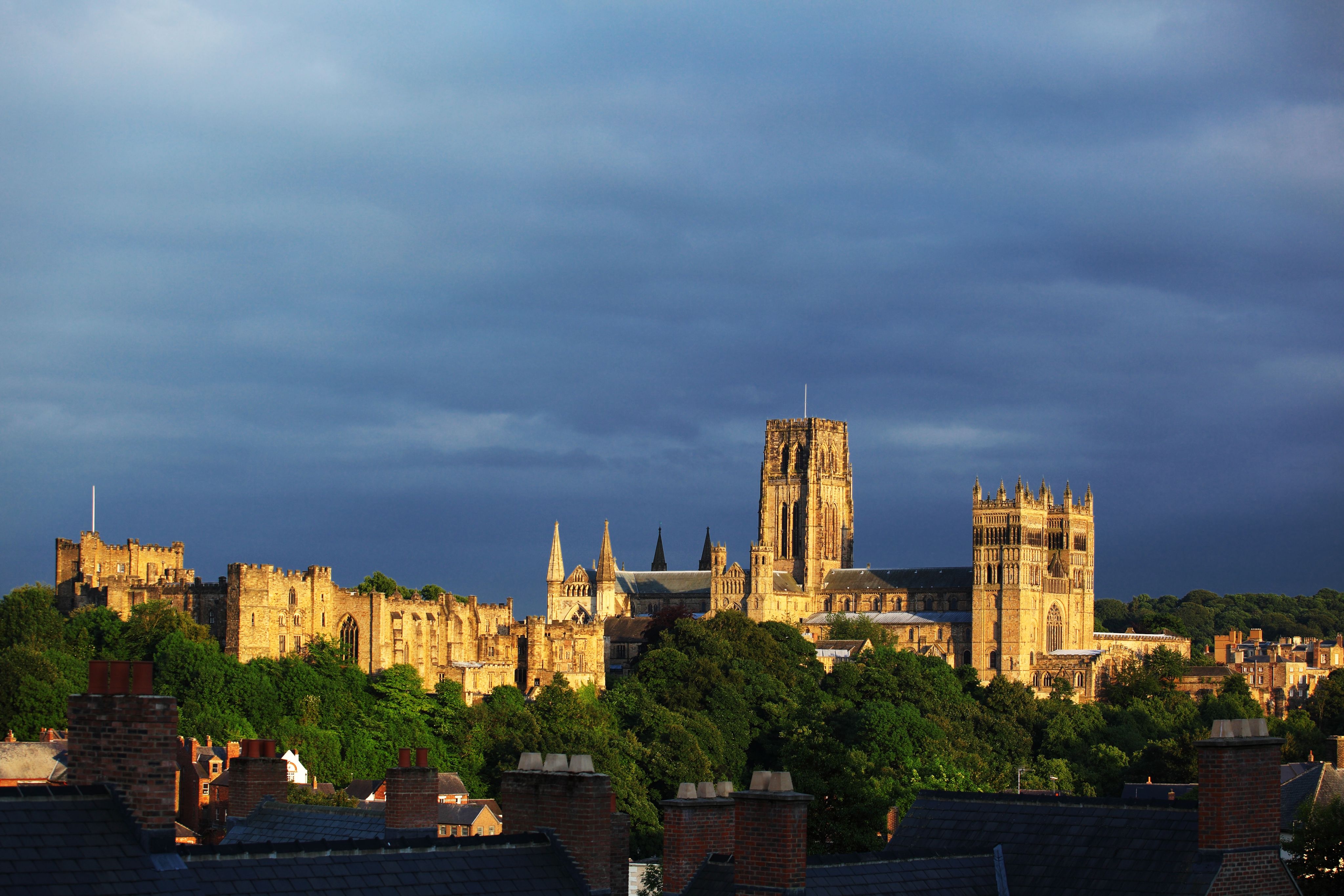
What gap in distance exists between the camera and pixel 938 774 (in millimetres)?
81062

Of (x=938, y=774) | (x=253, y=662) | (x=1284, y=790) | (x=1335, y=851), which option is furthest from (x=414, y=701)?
(x=1335, y=851)

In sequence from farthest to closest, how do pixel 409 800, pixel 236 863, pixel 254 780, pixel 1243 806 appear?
1. pixel 254 780
2. pixel 409 800
3. pixel 1243 806
4. pixel 236 863

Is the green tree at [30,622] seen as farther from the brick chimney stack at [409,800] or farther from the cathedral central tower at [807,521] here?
the cathedral central tower at [807,521]

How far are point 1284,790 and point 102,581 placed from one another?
80.7m

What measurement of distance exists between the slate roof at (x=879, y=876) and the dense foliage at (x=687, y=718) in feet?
130

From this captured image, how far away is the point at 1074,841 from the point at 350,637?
102 metres

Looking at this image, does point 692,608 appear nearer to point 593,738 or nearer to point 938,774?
point 593,738

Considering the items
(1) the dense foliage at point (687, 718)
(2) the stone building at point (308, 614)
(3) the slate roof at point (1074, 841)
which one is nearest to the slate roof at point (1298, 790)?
(1) the dense foliage at point (687, 718)

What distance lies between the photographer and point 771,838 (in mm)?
20000

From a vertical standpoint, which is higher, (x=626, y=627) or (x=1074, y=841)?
(x=626, y=627)

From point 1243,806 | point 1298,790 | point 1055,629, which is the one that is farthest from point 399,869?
point 1055,629

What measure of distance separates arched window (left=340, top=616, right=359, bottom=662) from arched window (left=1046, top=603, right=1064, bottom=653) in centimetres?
7725

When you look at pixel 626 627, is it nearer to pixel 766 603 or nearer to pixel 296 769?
pixel 766 603

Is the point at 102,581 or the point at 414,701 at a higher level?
the point at 102,581
